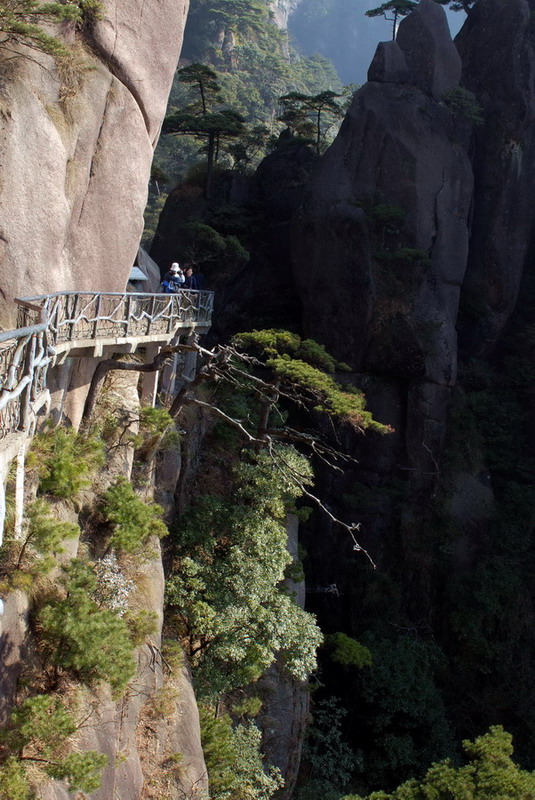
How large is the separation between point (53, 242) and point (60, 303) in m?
1.76

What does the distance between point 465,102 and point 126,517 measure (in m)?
21.6

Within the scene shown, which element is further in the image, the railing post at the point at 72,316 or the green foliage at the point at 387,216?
the green foliage at the point at 387,216

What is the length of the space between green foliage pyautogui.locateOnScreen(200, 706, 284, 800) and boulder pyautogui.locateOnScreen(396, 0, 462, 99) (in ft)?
77.5

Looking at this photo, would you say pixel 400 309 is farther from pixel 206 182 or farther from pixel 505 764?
pixel 505 764

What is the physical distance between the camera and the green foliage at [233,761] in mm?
12422

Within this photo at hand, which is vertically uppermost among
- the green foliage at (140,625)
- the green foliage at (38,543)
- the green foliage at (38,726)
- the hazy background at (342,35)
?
the hazy background at (342,35)

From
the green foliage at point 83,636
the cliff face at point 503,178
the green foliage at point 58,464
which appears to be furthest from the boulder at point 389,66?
the green foliage at point 83,636

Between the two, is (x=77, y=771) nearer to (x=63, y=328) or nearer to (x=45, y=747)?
(x=45, y=747)

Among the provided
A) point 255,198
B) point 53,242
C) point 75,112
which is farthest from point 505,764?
point 255,198

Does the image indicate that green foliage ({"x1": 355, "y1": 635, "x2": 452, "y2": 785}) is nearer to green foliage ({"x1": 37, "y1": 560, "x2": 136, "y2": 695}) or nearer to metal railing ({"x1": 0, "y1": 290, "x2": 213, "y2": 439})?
metal railing ({"x1": 0, "y1": 290, "x2": 213, "y2": 439})

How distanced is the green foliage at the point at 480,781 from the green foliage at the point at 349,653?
705 centimetres

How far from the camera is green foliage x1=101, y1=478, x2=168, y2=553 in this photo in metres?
11.1

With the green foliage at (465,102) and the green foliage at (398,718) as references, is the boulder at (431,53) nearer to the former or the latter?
the green foliage at (465,102)

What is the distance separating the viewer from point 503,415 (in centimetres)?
2445
